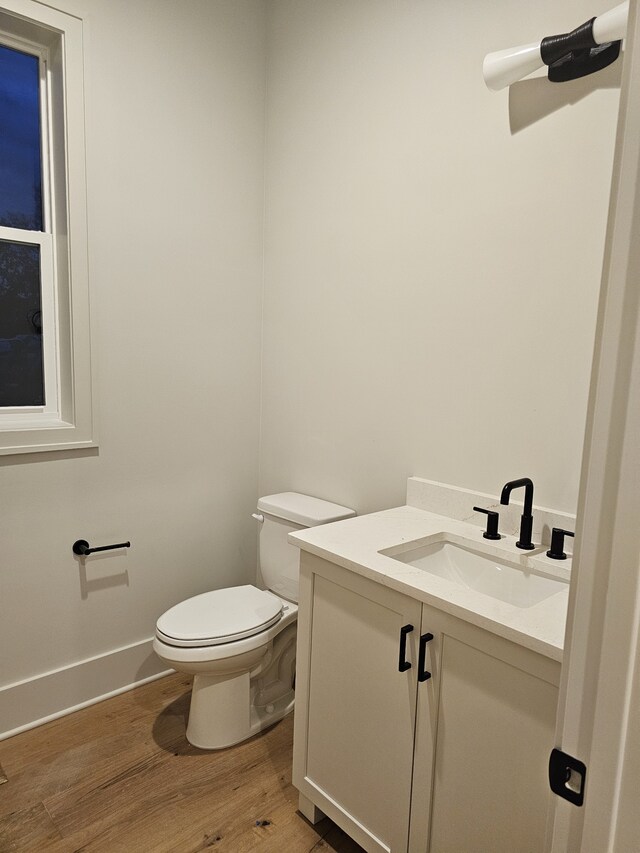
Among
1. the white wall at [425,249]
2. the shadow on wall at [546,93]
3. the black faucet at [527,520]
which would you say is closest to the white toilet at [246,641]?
the white wall at [425,249]

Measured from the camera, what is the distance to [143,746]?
6.43 ft

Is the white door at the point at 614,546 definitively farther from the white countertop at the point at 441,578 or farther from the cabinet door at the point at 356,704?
the cabinet door at the point at 356,704

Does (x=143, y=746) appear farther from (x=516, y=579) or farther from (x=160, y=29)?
(x=160, y=29)

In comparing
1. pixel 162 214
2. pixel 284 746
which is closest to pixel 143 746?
pixel 284 746

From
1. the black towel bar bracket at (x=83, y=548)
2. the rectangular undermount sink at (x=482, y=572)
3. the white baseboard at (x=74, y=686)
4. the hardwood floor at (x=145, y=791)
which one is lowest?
the hardwood floor at (x=145, y=791)

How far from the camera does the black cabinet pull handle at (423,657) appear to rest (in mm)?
1278

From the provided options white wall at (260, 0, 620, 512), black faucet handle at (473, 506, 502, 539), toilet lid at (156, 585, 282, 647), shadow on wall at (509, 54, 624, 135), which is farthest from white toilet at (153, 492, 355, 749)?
shadow on wall at (509, 54, 624, 135)

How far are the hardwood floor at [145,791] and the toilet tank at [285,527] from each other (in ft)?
1.70

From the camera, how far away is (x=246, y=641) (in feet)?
6.18

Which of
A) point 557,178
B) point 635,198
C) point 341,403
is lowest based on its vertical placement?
point 341,403

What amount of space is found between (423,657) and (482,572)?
15.9 inches

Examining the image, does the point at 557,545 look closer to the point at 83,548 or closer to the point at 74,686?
the point at 83,548

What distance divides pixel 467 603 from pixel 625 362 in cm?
86

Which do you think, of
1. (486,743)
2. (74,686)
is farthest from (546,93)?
(74,686)
